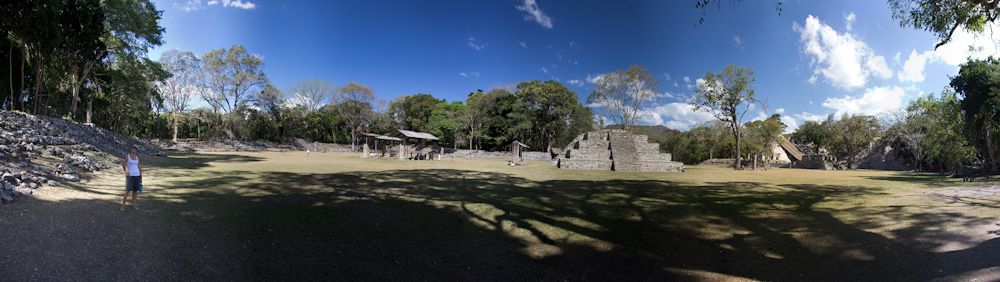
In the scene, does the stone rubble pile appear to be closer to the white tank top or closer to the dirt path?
the dirt path

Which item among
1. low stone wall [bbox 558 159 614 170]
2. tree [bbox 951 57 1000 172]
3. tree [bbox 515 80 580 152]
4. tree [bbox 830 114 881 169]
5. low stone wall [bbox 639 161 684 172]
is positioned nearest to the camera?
tree [bbox 951 57 1000 172]

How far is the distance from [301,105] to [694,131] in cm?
4583

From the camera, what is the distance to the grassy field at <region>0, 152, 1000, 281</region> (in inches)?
118

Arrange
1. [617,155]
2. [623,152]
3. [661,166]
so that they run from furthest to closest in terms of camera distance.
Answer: [623,152] → [617,155] → [661,166]

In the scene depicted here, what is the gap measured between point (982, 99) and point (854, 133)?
19.9 meters

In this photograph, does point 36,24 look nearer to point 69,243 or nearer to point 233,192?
point 233,192

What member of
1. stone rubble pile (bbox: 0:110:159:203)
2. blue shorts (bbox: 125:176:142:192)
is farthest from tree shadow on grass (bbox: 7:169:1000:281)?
stone rubble pile (bbox: 0:110:159:203)

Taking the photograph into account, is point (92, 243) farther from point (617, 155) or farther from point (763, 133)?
point (763, 133)

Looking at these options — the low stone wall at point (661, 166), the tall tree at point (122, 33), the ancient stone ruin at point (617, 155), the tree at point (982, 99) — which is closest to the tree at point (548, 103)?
the ancient stone ruin at point (617, 155)

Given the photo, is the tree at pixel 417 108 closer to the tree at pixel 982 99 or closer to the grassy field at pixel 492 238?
the grassy field at pixel 492 238

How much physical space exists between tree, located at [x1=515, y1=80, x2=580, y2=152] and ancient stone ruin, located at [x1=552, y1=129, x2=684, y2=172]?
14986 mm

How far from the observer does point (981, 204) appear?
5.77 meters

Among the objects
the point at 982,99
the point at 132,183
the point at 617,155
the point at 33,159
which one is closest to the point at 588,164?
the point at 617,155

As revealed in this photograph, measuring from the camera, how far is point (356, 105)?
143 feet
